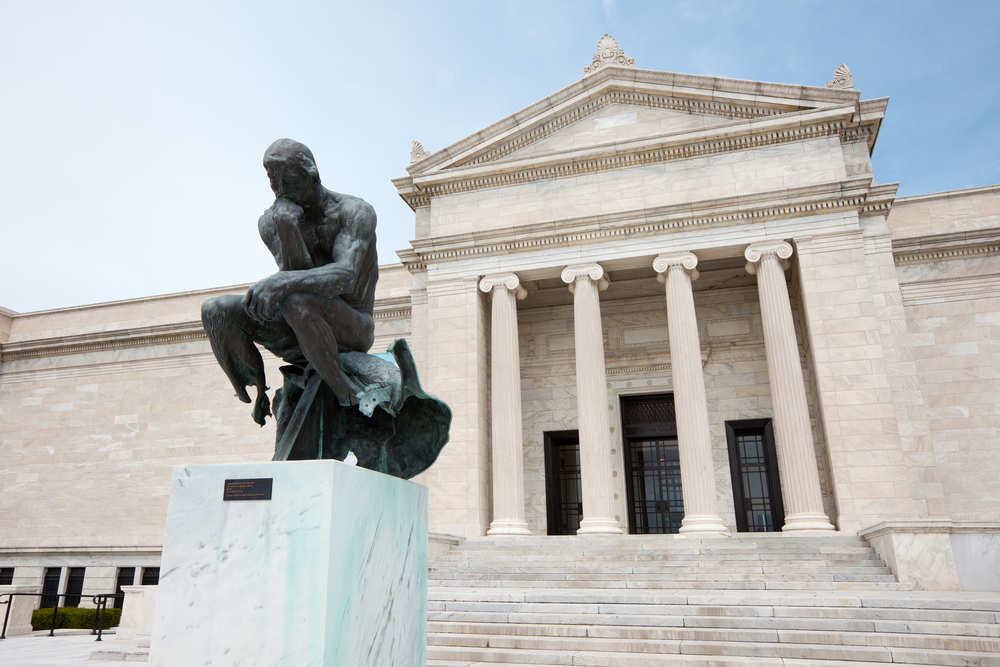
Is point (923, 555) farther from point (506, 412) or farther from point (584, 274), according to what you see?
point (584, 274)

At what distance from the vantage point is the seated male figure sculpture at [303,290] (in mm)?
3887

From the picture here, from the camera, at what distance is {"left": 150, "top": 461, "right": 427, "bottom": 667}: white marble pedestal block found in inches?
131

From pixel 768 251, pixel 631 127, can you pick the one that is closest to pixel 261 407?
pixel 768 251

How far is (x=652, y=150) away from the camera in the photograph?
18.2 meters

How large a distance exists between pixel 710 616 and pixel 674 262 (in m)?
10.4

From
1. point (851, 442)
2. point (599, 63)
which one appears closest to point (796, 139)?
point (599, 63)

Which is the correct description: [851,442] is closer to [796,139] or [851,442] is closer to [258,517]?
[796,139]

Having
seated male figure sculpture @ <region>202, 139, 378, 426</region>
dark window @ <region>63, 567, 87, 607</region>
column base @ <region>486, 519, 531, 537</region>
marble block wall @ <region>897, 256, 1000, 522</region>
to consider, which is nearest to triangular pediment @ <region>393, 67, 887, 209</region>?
marble block wall @ <region>897, 256, 1000, 522</region>

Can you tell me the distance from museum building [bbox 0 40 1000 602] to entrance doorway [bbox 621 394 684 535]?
0.07 m

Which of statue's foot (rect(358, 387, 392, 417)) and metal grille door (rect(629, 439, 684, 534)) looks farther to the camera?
metal grille door (rect(629, 439, 684, 534))

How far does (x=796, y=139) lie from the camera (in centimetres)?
1758

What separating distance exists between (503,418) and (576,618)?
8.41 meters

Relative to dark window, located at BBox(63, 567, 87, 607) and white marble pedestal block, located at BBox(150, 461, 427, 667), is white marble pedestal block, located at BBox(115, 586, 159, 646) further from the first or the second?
dark window, located at BBox(63, 567, 87, 607)

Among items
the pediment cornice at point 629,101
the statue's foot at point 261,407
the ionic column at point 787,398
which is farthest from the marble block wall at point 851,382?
the statue's foot at point 261,407
